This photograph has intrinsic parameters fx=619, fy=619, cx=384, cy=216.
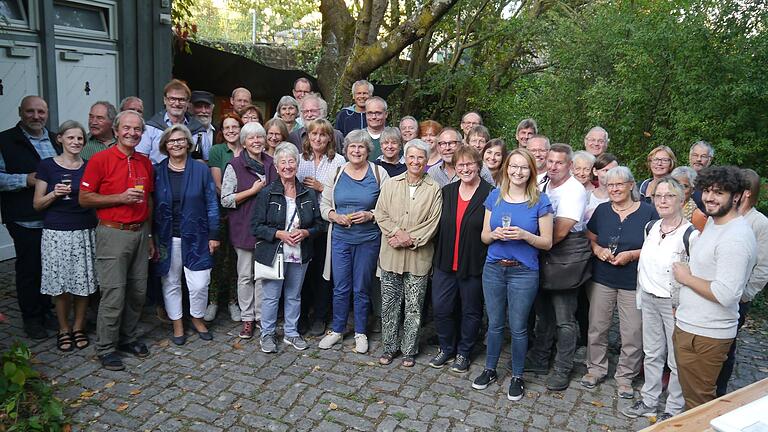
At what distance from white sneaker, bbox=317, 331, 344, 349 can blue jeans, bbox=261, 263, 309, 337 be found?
10.4 inches

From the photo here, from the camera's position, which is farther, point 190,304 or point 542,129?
point 542,129

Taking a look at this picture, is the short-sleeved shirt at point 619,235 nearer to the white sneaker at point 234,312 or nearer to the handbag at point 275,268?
the handbag at point 275,268

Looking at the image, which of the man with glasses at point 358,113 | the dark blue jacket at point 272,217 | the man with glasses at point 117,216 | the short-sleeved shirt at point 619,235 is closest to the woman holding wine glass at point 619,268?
the short-sleeved shirt at point 619,235

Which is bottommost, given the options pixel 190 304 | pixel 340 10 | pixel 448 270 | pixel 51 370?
pixel 51 370

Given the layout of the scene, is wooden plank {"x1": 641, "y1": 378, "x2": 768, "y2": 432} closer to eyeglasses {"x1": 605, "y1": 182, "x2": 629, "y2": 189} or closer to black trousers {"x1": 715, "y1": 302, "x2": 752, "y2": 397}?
black trousers {"x1": 715, "y1": 302, "x2": 752, "y2": 397}

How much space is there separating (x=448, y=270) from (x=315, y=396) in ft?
4.73

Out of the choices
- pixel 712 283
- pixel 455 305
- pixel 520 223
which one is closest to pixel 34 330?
pixel 455 305

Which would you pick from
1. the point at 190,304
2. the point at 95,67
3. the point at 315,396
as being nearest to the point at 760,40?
the point at 315,396

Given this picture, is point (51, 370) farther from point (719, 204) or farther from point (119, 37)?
point (119, 37)

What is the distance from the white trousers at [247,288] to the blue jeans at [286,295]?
19cm

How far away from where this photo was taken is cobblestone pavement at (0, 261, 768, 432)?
4340 millimetres

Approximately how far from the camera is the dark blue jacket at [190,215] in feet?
17.4

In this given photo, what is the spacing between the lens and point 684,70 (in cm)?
721

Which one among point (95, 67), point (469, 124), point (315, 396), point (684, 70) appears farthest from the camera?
point (95, 67)
